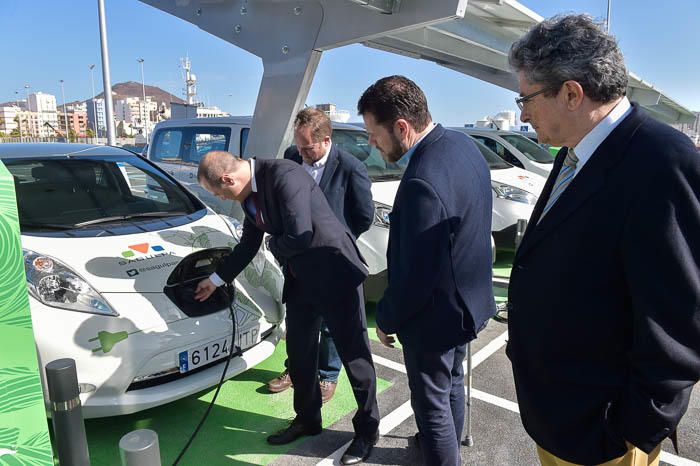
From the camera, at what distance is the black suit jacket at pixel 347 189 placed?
10.3ft

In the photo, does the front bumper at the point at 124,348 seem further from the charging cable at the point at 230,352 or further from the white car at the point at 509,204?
the white car at the point at 509,204

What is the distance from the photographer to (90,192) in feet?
11.6

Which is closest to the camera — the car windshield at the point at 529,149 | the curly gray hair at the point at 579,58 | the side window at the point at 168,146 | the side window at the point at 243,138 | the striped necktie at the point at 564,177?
the curly gray hair at the point at 579,58

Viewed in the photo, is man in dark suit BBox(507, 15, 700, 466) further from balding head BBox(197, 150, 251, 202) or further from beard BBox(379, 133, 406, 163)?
balding head BBox(197, 150, 251, 202)

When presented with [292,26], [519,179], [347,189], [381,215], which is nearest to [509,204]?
[519,179]

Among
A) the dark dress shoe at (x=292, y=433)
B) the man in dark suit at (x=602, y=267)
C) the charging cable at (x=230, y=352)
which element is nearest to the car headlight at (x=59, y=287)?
the charging cable at (x=230, y=352)

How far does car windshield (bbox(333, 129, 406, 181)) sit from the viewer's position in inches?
209

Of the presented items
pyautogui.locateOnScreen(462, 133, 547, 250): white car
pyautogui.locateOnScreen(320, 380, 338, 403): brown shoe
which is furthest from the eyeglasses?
pyautogui.locateOnScreen(462, 133, 547, 250): white car

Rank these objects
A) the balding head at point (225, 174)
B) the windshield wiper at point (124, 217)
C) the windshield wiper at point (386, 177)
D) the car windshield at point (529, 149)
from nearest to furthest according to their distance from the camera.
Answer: the balding head at point (225, 174), the windshield wiper at point (124, 217), the windshield wiper at point (386, 177), the car windshield at point (529, 149)

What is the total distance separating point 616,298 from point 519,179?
613cm

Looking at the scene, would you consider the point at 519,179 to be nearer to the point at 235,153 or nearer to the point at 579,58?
the point at 235,153

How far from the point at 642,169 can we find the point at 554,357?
1.79 feet

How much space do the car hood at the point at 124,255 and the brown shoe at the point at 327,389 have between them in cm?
118

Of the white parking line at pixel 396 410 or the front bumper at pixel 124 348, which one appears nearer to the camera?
the front bumper at pixel 124 348
